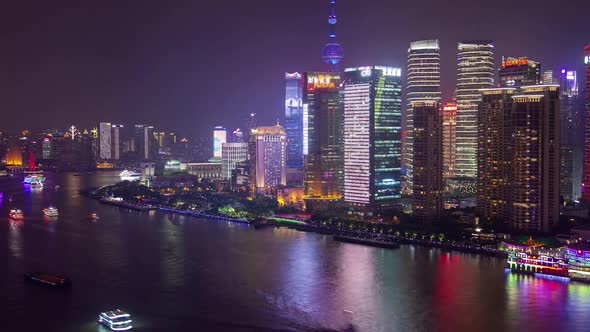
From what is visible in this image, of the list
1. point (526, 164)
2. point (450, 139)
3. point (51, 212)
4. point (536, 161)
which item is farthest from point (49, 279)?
point (450, 139)

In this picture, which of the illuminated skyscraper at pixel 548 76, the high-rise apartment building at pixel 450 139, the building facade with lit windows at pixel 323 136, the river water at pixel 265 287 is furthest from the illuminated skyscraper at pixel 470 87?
the river water at pixel 265 287

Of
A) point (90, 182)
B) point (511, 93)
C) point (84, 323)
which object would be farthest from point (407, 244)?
point (90, 182)

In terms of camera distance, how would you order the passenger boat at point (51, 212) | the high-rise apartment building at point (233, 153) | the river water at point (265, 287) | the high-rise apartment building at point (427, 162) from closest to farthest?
the river water at point (265, 287) < the high-rise apartment building at point (427, 162) < the passenger boat at point (51, 212) < the high-rise apartment building at point (233, 153)

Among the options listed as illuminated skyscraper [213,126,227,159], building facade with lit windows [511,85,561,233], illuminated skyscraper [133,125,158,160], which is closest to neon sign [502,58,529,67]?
building facade with lit windows [511,85,561,233]

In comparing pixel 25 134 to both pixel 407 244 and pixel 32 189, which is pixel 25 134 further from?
pixel 407 244

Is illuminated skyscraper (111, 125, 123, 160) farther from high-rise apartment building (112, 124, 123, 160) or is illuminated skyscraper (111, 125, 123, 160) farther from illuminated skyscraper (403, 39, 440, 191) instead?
illuminated skyscraper (403, 39, 440, 191)

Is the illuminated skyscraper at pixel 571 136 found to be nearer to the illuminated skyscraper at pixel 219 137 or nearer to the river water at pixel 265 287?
the river water at pixel 265 287
